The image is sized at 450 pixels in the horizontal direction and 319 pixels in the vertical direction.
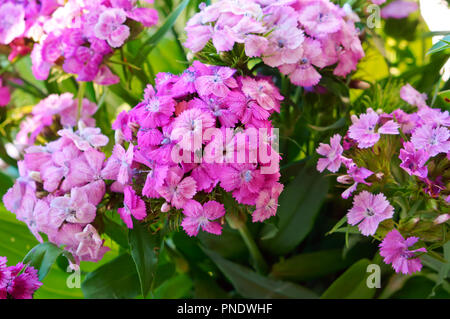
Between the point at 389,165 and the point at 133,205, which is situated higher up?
the point at 133,205

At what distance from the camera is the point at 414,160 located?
19.5 inches

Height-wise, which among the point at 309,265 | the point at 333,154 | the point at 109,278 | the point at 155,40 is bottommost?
the point at 309,265

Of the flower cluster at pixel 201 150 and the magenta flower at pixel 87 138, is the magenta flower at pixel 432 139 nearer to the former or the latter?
the flower cluster at pixel 201 150

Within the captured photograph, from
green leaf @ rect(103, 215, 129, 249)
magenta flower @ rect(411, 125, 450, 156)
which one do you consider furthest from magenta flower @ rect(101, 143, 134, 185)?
magenta flower @ rect(411, 125, 450, 156)

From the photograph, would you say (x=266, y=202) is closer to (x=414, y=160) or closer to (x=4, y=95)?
(x=414, y=160)

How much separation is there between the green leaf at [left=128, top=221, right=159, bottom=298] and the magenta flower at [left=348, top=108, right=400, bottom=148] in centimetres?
27

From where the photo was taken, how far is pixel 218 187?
0.51 metres

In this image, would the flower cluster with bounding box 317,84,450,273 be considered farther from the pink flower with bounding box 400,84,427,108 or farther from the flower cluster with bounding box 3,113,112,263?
the flower cluster with bounding box 3,113,112,263

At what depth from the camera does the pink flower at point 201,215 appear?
0.48 metres

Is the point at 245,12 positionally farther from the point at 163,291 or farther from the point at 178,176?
the point at 163,291

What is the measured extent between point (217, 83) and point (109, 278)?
341 millimetres

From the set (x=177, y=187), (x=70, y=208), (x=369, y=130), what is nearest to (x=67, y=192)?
(x=70, y=208)

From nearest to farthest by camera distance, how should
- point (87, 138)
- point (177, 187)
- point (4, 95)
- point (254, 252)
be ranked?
1. point (177, 187)
2. point (87, 138)
3. point (254, 252)
4. point (4, 95)

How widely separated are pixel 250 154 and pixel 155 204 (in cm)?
14
